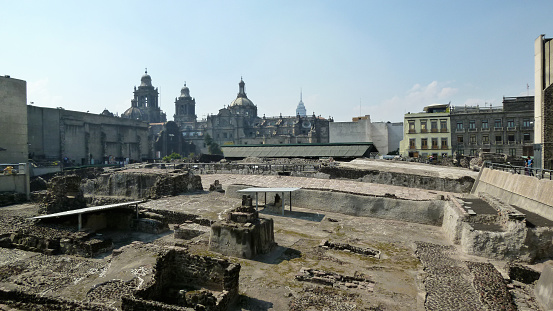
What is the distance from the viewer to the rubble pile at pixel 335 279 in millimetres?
8445

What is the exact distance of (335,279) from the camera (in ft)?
28.7

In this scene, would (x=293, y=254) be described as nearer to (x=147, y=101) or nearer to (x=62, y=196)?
(x=62, y=196)

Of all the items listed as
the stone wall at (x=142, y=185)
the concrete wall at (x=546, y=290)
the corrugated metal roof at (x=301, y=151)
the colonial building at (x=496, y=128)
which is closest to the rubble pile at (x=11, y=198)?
the stone wall at (x=142, y=185)

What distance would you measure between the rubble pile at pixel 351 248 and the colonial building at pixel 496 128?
3564cm

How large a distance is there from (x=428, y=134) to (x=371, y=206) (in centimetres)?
3008

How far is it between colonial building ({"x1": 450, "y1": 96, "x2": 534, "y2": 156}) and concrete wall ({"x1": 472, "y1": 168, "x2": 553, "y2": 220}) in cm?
2630

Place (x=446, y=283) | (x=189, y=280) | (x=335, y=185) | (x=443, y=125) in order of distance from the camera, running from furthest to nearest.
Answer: (x=443, y=125) → (x=335, y=185) → (x=189, y=280) → (x=446, y=283)

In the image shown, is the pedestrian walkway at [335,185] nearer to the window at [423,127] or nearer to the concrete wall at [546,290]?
the concrete wall at [546,290]

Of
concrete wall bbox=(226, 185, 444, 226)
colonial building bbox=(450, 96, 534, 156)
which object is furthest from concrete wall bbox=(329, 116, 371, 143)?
concrete wall bbox=(226, 185, 444, 226)

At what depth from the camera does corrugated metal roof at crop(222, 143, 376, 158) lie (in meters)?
36.0

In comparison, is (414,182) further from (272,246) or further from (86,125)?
(86,125)

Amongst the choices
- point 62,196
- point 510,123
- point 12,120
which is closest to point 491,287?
point 62,196

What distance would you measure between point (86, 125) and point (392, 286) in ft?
194

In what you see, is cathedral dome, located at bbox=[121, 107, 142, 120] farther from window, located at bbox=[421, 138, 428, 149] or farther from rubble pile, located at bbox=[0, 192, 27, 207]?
window, located at bbox=[421, 138, 428, 149]
